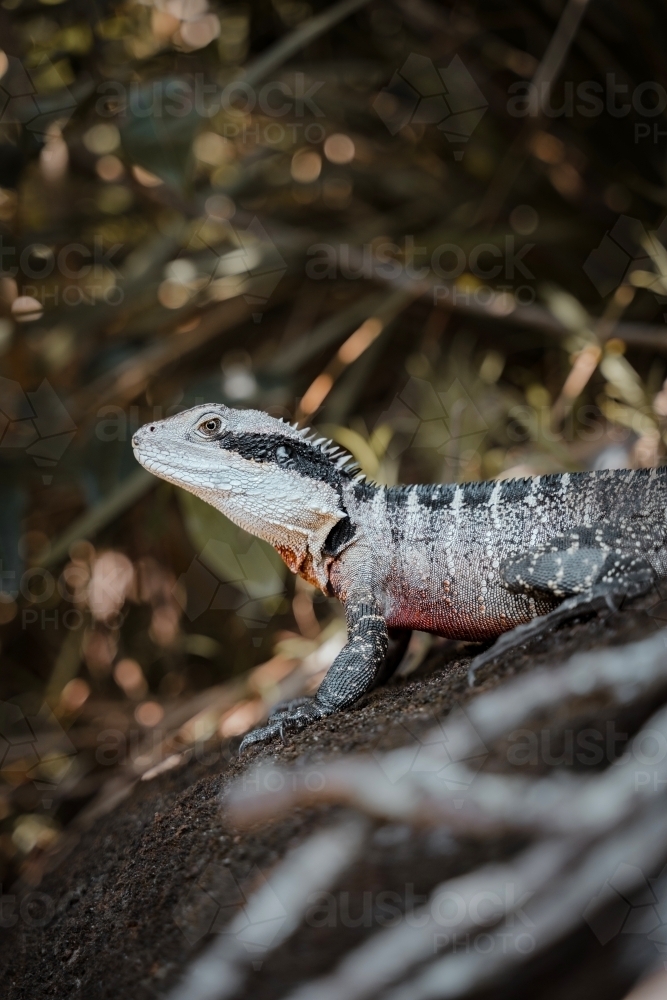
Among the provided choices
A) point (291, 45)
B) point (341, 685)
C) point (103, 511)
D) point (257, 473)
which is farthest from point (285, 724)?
point (291, 45)

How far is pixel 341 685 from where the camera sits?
2.36 metres

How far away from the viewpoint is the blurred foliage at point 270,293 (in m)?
3.76

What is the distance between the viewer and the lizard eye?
2830 millimetres

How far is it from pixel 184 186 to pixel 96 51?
1.11 metres

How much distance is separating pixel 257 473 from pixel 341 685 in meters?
0.78

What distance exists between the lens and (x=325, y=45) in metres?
4.90

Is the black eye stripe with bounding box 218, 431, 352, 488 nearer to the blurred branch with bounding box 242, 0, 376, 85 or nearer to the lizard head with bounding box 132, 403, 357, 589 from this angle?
the lizard head with bounding box 132, 403, 357, 589

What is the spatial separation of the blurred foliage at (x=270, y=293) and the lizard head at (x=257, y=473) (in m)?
0.55

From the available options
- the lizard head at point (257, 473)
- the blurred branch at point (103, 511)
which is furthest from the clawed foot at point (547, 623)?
the blurred branch at point (103, 511)

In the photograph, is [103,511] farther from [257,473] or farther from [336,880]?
[336,880]

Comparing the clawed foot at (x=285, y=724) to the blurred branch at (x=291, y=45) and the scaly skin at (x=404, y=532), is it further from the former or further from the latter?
the blurred branch at (x=291, y=45)

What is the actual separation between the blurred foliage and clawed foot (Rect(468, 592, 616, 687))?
1.40 m

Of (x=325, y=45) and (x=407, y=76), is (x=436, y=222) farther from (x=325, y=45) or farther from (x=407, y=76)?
(x=325, y=45)

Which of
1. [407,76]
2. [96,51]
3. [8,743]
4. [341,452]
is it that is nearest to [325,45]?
[407,76]
